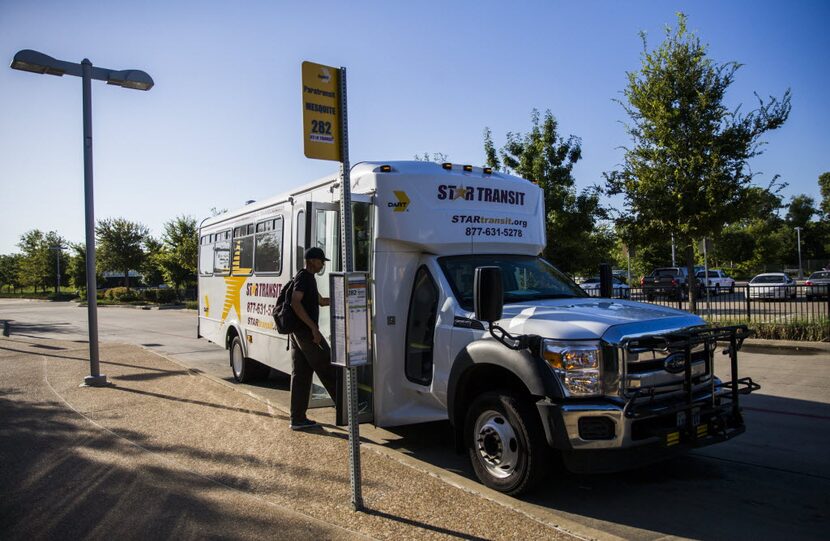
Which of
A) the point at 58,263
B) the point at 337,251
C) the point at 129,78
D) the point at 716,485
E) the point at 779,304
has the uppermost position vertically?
the point at 129,78

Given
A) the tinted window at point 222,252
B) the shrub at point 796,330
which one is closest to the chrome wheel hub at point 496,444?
the tinted window at point 222,252

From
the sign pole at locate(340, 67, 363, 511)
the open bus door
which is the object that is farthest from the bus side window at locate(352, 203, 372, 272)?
the sign pole at locate(340, 67, 363, 511)

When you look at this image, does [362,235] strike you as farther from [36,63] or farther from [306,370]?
[36,63]

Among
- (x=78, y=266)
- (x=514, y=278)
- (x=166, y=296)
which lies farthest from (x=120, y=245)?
(x=514, y=278)

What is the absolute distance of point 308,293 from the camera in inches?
253

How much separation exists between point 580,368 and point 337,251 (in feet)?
10.6

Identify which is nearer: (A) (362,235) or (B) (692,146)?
(A) (362,235)

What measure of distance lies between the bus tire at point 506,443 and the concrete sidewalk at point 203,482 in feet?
1.02

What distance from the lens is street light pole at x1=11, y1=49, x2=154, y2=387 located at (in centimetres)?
960

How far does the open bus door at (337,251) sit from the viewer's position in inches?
235

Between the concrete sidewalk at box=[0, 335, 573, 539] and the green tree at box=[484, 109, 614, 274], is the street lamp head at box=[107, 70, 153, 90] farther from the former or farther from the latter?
the green tree at box=[484, 109, 614, 274]

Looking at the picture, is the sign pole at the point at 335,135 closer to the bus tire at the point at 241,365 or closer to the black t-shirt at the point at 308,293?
the black t-shirt at the point at 308,293

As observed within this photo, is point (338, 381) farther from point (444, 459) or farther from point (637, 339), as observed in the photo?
point (637, 339)

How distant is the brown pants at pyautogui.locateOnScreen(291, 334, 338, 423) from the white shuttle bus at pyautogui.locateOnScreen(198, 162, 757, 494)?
46 centimetres
